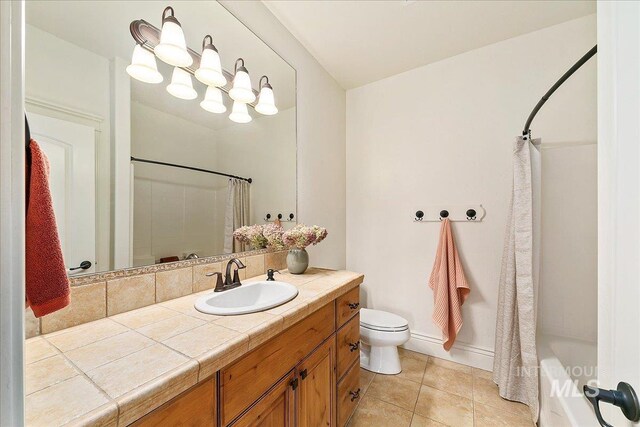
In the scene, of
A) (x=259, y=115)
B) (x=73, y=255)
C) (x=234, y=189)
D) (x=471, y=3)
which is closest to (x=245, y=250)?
(x=234, y=189)

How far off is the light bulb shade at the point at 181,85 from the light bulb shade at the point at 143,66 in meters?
0.08

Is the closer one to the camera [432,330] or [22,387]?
[22,387]

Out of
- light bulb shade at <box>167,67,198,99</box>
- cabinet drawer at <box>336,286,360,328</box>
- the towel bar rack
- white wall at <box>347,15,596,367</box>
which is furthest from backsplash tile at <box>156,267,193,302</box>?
the towel bar rack

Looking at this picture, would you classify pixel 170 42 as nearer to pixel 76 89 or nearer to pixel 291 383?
pixel 76 89

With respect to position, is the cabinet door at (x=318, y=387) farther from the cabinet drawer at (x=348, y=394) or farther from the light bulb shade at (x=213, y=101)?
the light bulb shade at (x=213, y=101)

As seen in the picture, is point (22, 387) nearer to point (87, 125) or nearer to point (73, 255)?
point (73, 255)

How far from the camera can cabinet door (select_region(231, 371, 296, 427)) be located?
2.44ft

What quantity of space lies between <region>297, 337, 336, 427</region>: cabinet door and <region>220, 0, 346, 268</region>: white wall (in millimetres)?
900

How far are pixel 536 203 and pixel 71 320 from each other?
7.53 feet

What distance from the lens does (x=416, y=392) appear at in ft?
5.38

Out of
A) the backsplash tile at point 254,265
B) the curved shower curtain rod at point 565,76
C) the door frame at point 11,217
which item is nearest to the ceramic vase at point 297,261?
the backsplash tile at point 254,265

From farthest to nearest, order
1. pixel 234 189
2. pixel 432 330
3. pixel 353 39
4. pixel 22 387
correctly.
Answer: pixel 432 330, pixel 353 39, pixel 234 189, pixel 22 387

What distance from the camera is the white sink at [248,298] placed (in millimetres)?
898

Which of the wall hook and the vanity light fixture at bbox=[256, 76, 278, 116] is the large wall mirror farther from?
the wall hook
